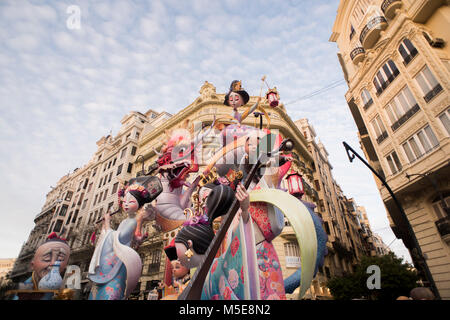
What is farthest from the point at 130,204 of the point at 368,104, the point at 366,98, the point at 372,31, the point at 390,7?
the point at 390,7

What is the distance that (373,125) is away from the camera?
12.8 m

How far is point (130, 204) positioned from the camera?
5594 mm

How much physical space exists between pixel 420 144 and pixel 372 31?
256 inches

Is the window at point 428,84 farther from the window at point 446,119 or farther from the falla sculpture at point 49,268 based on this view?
the falla sculpture at point 49,268

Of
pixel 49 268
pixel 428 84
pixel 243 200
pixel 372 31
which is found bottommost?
pixel 49 268

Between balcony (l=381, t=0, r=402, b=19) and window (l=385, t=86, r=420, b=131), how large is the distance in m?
4.01

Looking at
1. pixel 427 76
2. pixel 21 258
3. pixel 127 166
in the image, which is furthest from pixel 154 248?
pixel 21 258

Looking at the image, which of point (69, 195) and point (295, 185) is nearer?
point (295, 185)

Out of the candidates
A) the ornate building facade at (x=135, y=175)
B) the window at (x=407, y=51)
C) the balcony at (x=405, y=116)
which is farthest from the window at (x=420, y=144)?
the ornate building facade at (x=135, y=175)

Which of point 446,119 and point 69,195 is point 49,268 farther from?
point 69,195

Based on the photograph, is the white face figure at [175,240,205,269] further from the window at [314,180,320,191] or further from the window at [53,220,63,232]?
the window at [53,220,63,232]

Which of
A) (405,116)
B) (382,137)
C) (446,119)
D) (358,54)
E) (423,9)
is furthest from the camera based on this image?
(358,54)

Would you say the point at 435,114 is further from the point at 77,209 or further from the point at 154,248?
the point at 77,209

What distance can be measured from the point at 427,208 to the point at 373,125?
4.93m
